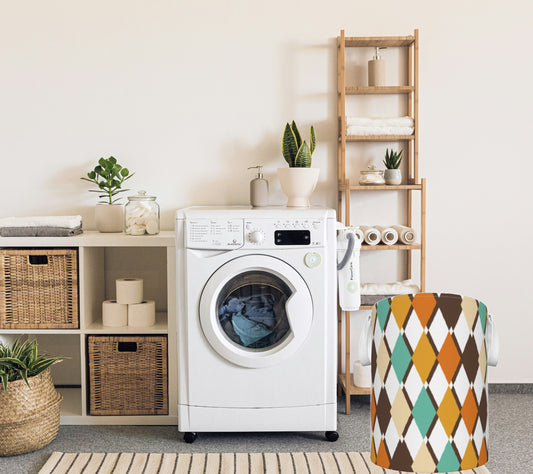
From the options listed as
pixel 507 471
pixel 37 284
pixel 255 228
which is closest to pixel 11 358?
pixel 37 284

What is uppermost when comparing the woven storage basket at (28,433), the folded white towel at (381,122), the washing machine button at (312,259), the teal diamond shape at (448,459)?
the folded white towel at (381,122)

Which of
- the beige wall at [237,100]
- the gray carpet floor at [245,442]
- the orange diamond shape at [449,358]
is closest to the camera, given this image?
the orange diamond shape at [449,358]

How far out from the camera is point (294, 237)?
2.51 m

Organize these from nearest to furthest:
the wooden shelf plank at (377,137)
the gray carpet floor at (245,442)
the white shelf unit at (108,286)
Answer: the gray carpet floor at (245,442) < the white shelf unit at (108,286) < the wooden shelf plank at (377,137)

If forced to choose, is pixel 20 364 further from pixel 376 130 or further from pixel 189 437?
pixel 376 130

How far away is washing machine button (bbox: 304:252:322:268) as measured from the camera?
2.51 m

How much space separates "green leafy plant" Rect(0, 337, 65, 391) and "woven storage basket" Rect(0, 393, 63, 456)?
0.14 meters

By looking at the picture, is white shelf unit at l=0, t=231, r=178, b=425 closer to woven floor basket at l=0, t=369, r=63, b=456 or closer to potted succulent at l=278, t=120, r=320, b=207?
woven floor basket at l=0, t=369, r=63, b=456

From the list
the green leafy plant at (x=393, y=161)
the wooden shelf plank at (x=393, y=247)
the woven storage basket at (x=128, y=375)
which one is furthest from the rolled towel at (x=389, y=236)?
the woven storage basket at (x=128, y=375)

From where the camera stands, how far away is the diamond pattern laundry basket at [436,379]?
1.53 m

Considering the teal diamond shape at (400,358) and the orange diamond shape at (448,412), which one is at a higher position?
the teal diamond shape at (400,358)

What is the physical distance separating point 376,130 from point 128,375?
5.25ft

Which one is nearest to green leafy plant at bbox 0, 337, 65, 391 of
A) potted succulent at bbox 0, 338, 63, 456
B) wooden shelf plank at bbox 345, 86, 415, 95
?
potted succulent at bbox 0, 338, 63, 456

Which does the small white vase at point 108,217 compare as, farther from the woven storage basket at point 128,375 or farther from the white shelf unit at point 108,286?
the woven storage basket at point 128,375
